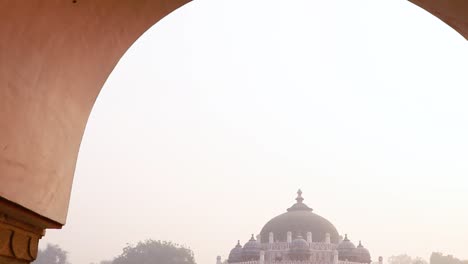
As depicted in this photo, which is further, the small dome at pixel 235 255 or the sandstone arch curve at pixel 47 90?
the small dome at pixel 235 255

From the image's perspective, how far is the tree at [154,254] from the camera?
249ft

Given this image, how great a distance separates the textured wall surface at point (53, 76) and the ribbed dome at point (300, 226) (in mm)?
38074

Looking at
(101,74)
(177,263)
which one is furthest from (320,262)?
(177,263)

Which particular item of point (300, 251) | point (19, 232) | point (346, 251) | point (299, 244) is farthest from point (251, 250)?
point (19, 232)

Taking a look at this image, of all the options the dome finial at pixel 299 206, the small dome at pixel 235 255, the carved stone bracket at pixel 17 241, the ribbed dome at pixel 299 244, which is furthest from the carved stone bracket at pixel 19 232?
the dome finial at pixel 299 206

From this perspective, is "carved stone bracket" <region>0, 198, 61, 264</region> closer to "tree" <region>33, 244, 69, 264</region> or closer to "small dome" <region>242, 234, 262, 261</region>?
"small dome" <region>242, 234, 262, 261</region>

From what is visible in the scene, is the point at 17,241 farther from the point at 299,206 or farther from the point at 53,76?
the point at 299,206

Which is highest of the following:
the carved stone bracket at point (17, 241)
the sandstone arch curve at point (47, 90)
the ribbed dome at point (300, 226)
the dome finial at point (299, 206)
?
the dome finial at point (299, 206)

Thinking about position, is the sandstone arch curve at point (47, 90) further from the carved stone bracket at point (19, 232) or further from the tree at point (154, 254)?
the tree at point (154, 254)

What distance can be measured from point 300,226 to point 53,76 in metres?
39.8

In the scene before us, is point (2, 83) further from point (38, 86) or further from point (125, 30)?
point (125, 30)

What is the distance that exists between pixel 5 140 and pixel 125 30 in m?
1.62

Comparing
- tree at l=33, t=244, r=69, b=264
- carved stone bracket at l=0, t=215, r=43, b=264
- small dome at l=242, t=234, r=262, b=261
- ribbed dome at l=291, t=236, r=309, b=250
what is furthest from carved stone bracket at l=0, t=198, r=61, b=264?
tree at l=33, t=244, r=69, b=264

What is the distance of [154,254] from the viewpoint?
7619 centimetres
